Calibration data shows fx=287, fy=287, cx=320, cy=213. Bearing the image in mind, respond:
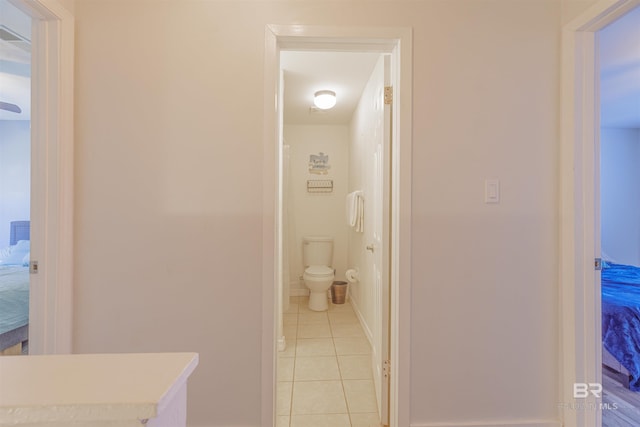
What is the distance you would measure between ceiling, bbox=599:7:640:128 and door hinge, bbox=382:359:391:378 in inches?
81.6

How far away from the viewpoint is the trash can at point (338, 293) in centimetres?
346

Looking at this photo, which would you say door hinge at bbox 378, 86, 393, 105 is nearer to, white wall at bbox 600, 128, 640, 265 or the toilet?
the toilet

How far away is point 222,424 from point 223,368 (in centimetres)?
27

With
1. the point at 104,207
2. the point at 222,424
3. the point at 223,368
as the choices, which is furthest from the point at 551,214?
the point at 104,207

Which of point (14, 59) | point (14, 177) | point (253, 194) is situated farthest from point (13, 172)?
point (253, 194)

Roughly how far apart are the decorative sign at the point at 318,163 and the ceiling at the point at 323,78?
0.55 meters

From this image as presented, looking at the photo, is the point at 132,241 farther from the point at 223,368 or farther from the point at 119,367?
the point at 119,367

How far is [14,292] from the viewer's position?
1908 millimetres

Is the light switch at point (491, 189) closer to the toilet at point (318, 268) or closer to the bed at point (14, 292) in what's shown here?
the toilet at point (318, 268)

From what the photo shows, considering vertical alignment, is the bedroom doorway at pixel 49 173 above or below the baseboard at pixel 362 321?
above

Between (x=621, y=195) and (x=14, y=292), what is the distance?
248 inches

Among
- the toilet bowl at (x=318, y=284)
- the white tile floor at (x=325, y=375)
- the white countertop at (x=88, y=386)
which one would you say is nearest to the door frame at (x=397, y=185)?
the white tile floor at (x=325, y=375)

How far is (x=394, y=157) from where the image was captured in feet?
4.72

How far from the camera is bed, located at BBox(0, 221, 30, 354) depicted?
170 centimetres
